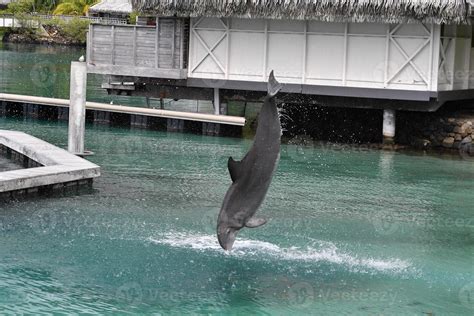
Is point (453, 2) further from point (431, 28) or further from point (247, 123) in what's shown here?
point (247, 123)

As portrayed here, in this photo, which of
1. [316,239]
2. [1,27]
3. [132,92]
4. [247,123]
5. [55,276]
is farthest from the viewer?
[1,27]

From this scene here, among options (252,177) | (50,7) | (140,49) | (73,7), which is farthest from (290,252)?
(50,7)

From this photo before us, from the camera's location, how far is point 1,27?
90.7m

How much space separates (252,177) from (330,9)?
1217 centimetres

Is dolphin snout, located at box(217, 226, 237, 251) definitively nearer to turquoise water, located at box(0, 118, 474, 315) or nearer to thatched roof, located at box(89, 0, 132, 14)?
turquoise water, located at box(0, 118, 474, 315)

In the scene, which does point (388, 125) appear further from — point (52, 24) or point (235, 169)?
point (52, 24)

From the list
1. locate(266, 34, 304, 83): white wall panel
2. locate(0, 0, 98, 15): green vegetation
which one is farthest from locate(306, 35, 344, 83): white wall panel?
locate(0, 0, 98, 15): green vegetation

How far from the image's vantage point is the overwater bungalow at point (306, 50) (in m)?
23.5

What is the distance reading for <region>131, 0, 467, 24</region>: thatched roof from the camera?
22.8 m

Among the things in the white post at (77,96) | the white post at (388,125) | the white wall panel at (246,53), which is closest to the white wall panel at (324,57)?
the white wall panel at (246,53)

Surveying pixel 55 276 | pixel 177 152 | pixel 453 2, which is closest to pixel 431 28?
pixel 453 2

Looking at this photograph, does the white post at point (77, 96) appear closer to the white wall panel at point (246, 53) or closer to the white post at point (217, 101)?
the white wall panel at point (246, 53)

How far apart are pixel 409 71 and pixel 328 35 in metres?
2.22

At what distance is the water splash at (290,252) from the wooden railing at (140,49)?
431 inches
